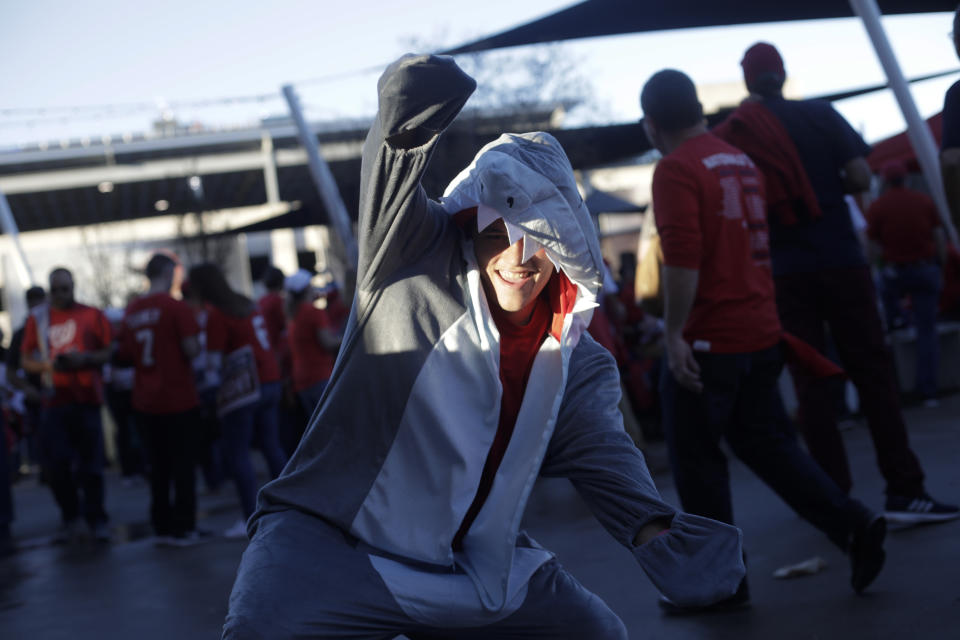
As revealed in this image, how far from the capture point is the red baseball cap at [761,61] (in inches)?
197

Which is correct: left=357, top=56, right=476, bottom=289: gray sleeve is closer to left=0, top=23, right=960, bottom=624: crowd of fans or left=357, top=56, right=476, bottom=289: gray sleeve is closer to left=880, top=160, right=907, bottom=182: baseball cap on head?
left=0, top=23, right=960, bottom=624: crowd of fans

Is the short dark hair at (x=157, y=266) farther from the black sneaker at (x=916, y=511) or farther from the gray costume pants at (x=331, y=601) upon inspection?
the gray costume pants at (x=331, y=601)

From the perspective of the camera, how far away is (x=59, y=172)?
37.7m

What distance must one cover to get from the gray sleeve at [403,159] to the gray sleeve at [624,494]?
487 mm

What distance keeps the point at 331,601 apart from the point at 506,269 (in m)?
0.78

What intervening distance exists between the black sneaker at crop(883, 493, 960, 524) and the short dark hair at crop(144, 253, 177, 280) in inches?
192

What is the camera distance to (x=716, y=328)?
13.7ft

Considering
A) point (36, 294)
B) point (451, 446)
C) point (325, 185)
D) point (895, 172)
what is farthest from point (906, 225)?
point (451, 446)

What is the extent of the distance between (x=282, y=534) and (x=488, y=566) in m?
0.44

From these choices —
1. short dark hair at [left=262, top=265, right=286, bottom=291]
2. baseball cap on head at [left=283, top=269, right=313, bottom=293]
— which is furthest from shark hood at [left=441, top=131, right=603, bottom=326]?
short dark hair at [left=262, top=265, right=286, bottom=291]

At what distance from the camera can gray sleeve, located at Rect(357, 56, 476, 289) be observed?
2035mm

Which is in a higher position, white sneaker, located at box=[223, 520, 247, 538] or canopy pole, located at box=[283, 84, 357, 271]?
canopy pole, located at box=[283, 84, 357, 271]

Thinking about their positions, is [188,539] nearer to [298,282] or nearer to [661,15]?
[298,282]

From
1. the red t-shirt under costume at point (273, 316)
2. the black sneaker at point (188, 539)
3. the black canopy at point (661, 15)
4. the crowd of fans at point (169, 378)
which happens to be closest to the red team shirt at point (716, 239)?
the black canopy at point (661, 15)
